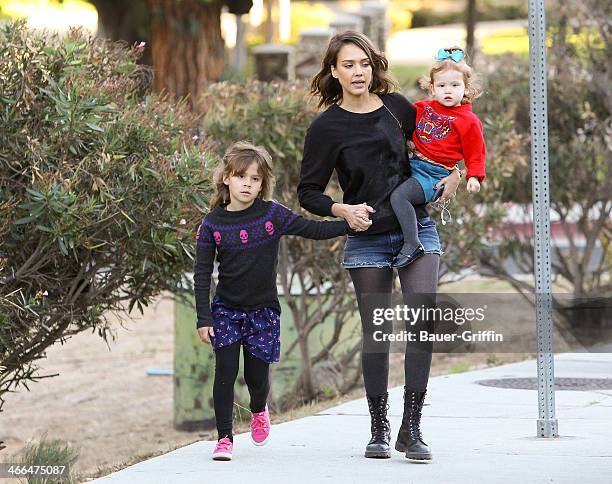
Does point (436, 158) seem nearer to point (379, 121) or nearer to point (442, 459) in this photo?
point (379, 121)

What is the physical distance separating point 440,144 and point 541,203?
0.90 metres

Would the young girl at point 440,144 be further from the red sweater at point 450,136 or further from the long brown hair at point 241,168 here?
the long brown hair at point 241,168

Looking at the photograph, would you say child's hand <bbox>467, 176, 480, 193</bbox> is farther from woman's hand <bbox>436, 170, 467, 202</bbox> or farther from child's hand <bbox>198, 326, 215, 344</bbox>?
child's hand <bbox>198, 326, 215, 344</bbox>

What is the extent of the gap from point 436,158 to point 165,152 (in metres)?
1.91

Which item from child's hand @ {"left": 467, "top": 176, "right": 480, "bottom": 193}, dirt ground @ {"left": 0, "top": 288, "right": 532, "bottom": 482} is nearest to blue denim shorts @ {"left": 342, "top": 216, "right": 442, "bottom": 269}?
child's hand @ {"left": 467, "top": 176, "right": 480, "bottom": 193}

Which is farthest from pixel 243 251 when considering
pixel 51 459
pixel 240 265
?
pixel 51 459

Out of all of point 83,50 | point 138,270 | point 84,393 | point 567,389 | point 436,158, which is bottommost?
point 84,393

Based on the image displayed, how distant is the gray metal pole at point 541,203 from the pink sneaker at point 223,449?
145 centimetres

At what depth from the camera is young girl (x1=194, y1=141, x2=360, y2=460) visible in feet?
18.6

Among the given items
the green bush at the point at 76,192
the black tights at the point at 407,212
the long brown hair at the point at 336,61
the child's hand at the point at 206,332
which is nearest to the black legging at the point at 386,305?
the black tights at the point at 407,212

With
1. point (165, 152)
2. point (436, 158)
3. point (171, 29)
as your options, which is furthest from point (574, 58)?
point (436, 158)

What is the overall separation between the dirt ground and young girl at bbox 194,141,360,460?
1.86m

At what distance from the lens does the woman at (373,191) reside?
18.0 feet

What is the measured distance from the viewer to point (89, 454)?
30.9 feet
